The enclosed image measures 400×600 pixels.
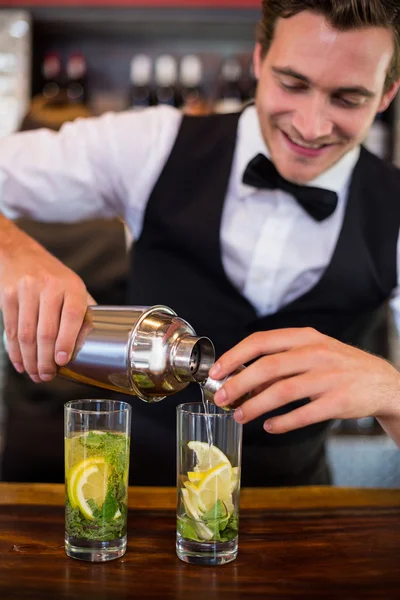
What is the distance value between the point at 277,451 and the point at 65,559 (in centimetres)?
90

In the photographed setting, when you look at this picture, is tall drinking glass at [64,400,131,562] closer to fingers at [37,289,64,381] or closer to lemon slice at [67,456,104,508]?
lemon slice at [67,456,104,508]

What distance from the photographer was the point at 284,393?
1.26 metres

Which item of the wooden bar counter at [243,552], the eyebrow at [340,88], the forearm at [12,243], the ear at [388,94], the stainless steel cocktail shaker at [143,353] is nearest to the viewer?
the wooden bar counter at [243,552]

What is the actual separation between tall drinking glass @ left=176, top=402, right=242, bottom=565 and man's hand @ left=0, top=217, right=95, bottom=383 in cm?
27

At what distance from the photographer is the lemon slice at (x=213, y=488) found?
3.98ft

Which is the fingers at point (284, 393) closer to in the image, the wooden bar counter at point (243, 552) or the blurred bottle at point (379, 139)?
the wooden bar counter at point (243, 552)

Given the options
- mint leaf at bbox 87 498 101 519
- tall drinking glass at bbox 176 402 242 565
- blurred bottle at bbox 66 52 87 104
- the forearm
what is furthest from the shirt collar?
blurred bottle at bbox 66 52 87 104

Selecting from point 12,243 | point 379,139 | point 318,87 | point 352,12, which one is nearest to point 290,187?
point 318,87

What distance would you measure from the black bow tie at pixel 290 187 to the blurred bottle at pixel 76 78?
66.0 inches

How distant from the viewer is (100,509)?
1221 mm

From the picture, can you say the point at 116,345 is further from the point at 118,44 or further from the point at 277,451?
the point at 118,44

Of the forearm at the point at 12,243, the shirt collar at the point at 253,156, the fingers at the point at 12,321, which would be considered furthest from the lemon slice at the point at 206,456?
the shirt collar at the point at 253,156

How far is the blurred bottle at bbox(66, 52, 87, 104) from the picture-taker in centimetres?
339

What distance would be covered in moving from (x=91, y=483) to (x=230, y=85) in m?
2.57
